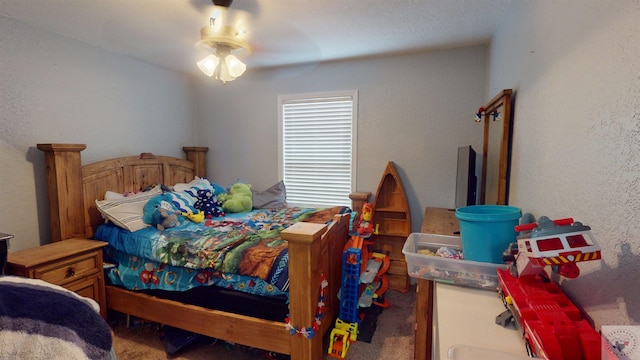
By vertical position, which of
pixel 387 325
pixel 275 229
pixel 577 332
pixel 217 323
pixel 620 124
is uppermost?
pixel 620 124

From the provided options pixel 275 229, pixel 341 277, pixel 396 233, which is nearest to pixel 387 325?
pixel 341 277

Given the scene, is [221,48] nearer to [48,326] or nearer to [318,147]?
[318,147]

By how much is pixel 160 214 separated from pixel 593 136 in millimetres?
2565

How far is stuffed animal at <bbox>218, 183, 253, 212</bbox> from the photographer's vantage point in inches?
116

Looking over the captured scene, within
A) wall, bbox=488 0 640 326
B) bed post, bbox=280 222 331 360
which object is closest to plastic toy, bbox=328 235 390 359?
bed post, bbox=280 222 331 360

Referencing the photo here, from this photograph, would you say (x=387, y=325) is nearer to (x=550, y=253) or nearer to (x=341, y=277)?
(x=341, y=277)

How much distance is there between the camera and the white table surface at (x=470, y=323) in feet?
2.78

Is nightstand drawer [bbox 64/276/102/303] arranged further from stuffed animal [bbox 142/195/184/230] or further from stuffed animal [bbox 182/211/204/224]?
stuffed animal [bbox 182/211/204/224]

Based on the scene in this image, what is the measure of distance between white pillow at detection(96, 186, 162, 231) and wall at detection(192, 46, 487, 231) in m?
1.43

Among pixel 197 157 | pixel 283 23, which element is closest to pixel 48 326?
pixel 283 23

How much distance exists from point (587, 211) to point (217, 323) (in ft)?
6.35

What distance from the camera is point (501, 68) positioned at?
6.82 feet

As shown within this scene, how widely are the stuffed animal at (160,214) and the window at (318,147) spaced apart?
54.1 inches

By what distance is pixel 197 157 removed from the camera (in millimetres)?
3621
